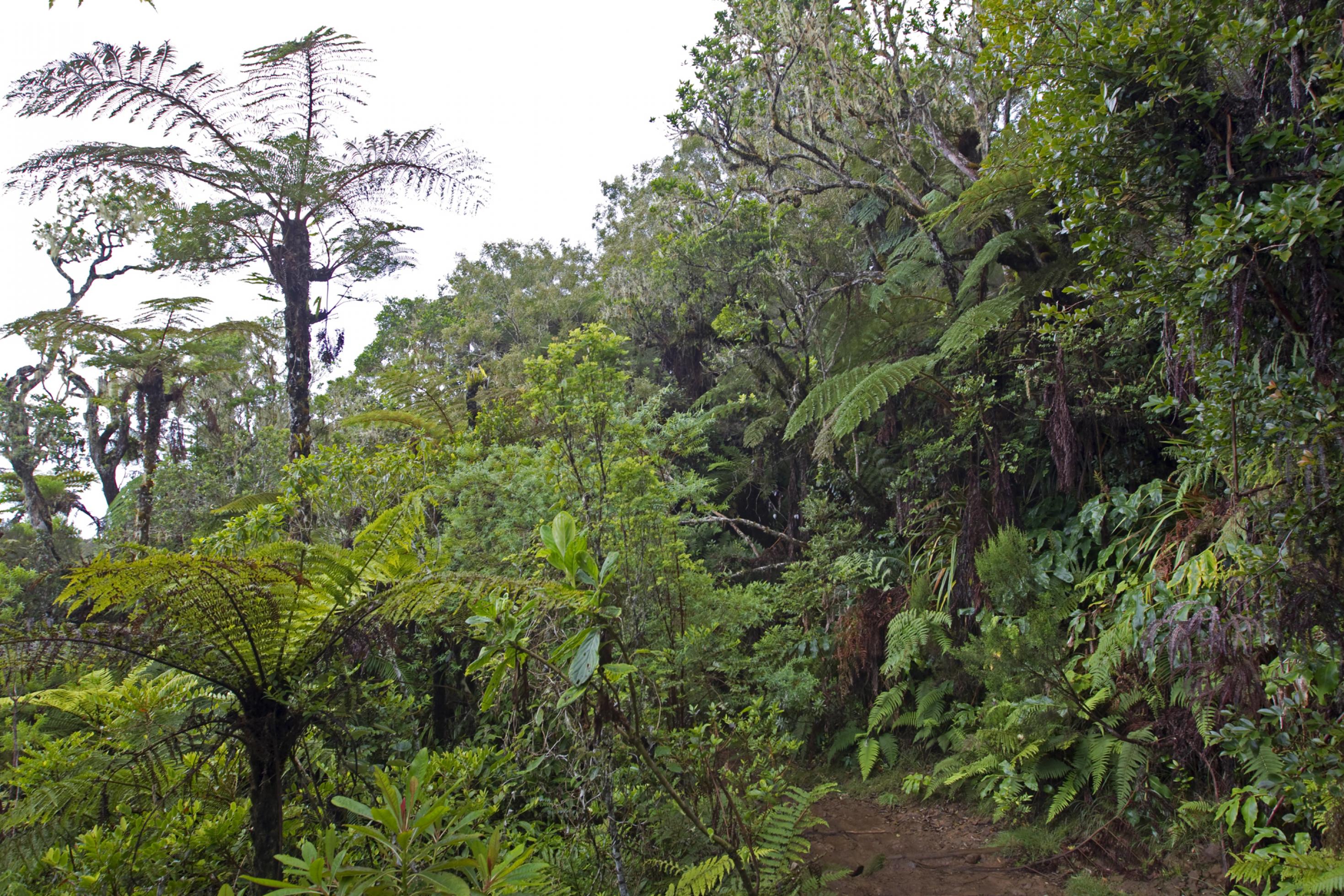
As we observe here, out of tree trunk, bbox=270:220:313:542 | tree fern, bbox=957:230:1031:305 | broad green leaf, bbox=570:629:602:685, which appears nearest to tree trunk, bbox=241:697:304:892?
broad green leaf, bbox=570:629:602:685

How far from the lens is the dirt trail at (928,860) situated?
319 centimetres

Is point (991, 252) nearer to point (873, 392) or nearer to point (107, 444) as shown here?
point (873, 392)

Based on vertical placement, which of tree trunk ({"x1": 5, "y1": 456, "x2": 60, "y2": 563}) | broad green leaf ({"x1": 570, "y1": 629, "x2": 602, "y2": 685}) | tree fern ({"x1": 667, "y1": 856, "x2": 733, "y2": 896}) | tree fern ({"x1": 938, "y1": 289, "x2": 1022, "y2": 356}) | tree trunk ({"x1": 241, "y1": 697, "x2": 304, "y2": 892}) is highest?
tree fern ({"x1": 938, "y1": 289, "x2": 1022, "y2": 356})

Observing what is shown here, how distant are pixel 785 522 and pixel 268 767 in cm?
690

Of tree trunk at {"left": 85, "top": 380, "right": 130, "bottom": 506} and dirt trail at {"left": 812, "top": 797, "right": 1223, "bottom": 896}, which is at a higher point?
tree trunk at {"left": 85, "top": 380, "right": 130, "bottom": 506}

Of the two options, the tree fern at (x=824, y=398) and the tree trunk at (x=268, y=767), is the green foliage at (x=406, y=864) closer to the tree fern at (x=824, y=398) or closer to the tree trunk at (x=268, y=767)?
the tree trunk at (x=268, y=767)

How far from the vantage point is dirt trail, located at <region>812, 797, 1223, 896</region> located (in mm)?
3186

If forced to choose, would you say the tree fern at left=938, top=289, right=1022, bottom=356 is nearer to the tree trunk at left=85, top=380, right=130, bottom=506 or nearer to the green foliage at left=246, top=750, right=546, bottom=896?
the green foliage at left=246, top=750, right=546, bottom=896

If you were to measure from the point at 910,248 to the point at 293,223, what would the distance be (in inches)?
215

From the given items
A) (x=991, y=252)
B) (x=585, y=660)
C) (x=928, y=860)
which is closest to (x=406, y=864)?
(x=585, y=660)

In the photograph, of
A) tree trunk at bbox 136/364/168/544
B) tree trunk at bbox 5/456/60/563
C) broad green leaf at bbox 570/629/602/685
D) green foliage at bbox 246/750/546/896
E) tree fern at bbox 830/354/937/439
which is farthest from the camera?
tree trunk at bbox 5/456/60/563

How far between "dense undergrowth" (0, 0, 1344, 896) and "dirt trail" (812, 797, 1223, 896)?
0.19 m

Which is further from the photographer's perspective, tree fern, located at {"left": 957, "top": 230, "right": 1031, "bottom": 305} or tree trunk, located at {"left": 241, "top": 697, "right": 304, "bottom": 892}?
tree fern, located at {"left": 957, "top": 230, "right": 1031, "bottom": 305}

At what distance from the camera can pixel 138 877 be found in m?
2.14
